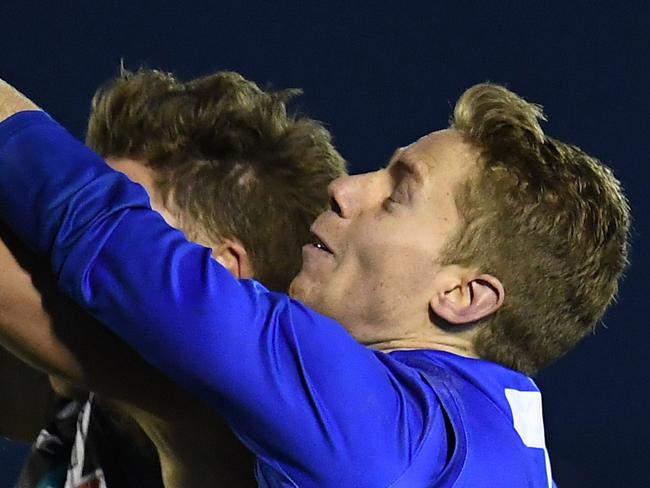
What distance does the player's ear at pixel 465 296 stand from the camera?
85cm

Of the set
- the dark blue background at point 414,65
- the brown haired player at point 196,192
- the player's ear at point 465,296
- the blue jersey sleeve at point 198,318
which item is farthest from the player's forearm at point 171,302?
the dark blue background at point 414,65

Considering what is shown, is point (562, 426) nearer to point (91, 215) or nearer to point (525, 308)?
point (525, 308)

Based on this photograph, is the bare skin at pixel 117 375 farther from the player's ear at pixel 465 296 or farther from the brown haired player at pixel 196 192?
the player's ear at pixel 465 296

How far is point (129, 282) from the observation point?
0.61 m

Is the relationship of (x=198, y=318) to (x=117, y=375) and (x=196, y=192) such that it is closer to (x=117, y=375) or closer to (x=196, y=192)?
(x=117, y=375)

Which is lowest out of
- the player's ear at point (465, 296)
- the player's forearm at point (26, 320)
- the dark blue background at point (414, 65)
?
the dark blue background at point (414, 65)

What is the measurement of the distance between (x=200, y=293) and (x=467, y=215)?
294mm

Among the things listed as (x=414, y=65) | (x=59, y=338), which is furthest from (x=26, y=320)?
(x=414, y=65)

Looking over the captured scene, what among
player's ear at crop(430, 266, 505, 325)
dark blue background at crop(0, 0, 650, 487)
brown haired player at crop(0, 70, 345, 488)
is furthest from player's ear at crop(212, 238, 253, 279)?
dark blue background at crop(0, 0, 650, 487)

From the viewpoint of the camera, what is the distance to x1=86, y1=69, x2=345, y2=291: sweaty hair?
95 cm

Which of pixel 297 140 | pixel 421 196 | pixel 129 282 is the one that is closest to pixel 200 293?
pixel 129 282

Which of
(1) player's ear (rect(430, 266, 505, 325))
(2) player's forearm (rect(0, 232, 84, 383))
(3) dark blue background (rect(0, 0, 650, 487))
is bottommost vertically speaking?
(3) dark blue background (rect(0, 0, 650, 487))

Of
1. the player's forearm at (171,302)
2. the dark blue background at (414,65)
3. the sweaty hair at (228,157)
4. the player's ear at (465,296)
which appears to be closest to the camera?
the player's forearm at (171,302)

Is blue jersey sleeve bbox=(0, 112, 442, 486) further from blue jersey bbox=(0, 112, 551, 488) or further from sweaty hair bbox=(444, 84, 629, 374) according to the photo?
sweaty hair bbox=(444, 84, 629, 374)
